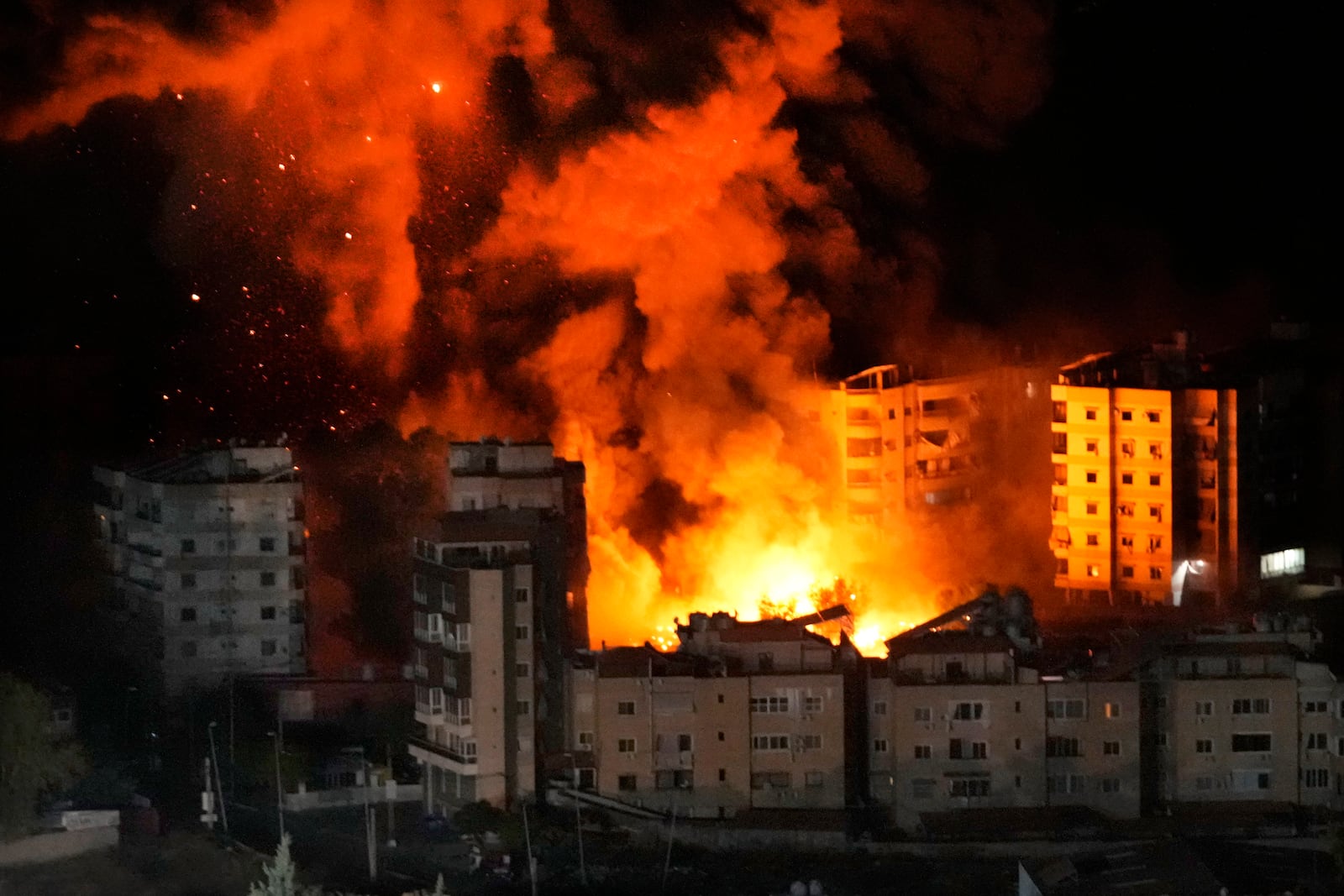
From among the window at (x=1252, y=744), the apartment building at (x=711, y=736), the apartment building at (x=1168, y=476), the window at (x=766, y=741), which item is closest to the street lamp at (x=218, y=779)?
the apartment building at (x=711, y=736)

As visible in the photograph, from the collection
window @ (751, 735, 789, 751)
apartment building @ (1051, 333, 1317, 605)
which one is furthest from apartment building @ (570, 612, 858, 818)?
apartment building @ (1051, 333, 1317, 605)

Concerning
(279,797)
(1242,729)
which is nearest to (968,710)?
(1242,729)

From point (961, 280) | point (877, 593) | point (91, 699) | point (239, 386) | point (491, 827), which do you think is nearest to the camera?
point (491, 827)

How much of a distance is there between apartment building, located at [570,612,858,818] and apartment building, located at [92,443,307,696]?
2.82m

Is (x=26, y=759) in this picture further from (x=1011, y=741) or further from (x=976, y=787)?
(x=1011, y=741)

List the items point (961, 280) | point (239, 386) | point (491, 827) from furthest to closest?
point (961, 280)
point (239, 386)
point (491, 827)

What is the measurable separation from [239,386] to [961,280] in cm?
562

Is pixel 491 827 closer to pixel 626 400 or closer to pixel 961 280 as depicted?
pixel 626 400

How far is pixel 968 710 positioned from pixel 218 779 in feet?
14.5

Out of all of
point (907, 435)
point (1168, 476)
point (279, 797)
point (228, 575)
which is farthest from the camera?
point (907, 435)

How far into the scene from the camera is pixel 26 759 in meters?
20.9

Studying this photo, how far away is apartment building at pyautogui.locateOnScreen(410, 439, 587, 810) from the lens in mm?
21453

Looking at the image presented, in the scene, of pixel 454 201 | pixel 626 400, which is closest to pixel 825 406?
pixel 626 400

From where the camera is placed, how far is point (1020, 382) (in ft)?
88.9
